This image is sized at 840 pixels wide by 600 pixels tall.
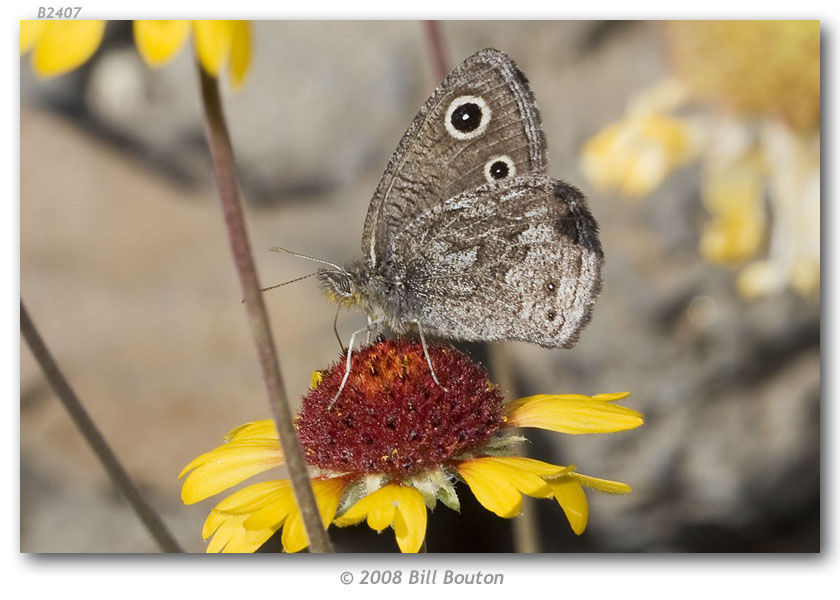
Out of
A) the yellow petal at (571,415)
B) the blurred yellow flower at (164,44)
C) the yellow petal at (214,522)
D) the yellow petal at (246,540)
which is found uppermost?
the blurred yellow flower at (164,44)

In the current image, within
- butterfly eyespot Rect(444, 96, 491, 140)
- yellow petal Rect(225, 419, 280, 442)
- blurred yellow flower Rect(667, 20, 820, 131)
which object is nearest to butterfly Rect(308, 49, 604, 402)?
butterfly eyespot Rect(444, 96, 491, 140)

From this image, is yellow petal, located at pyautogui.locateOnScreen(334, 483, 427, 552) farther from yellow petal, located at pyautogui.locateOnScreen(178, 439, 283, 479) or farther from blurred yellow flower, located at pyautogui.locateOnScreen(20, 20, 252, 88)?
blurred yellow flower, located at pyautogui.locateOnScreen(20, 20, 252, 88)

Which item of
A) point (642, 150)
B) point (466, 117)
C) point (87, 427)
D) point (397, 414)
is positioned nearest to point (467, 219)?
point (466, 117)

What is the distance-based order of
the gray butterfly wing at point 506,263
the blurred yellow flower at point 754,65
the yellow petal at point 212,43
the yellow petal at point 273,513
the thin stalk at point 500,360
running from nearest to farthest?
the yellow petal at point 212,43, the yellow petal at point 273,513, the gray butterfly wing at point 506,263, the thin stalk at point 500,360, the blurred yellow flower at point 754,65

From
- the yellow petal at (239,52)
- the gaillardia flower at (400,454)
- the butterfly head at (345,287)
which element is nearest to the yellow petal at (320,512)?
the gaillardia flower at (400,454)

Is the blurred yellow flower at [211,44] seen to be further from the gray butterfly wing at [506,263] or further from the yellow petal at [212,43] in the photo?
the gray butterfly wing at [506,263]
